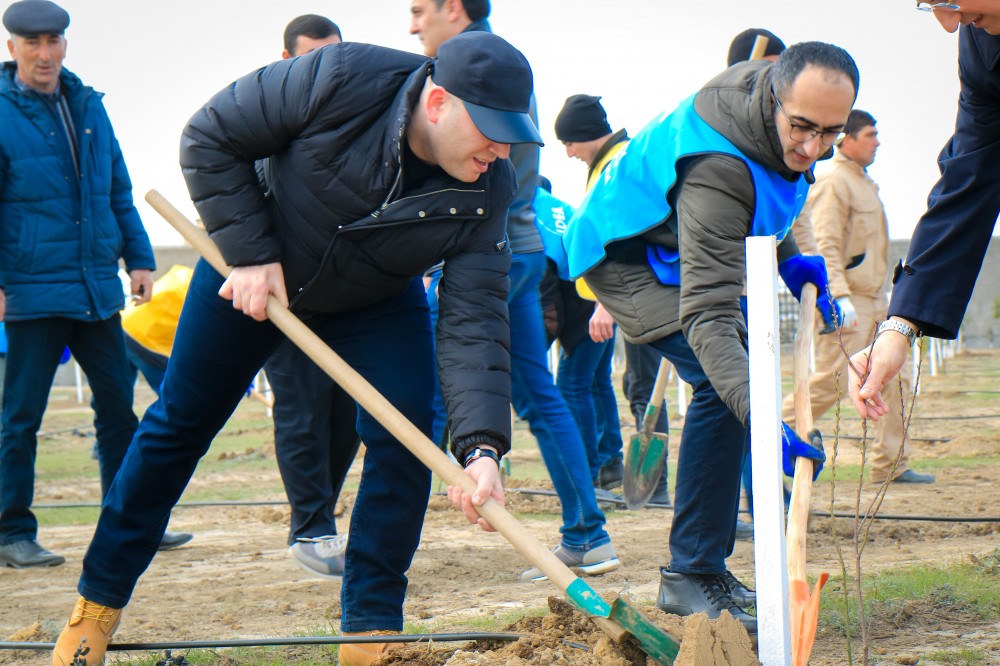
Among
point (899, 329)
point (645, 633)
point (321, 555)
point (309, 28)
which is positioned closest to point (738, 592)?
point (645, 633)

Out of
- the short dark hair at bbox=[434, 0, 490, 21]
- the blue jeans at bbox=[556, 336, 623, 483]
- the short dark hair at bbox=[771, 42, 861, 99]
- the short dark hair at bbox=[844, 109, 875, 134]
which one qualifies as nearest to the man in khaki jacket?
the short dark hair at bbox=[844, 109, 875, 134]

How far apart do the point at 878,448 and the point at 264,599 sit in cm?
387

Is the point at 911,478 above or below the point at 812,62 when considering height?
below

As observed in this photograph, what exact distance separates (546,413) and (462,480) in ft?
5.75

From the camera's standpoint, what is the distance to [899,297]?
8.36ft

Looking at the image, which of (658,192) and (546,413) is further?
(546,413)

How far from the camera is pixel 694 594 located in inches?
134

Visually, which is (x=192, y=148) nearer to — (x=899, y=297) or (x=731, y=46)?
(x=899, y=297)

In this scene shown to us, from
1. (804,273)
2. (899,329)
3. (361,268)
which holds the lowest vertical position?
(804,273)

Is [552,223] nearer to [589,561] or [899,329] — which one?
[589,561]

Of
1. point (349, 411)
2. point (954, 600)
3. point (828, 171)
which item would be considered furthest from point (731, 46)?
point (954, 600)

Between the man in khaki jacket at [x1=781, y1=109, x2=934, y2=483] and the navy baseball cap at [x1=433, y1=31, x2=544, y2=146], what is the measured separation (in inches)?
155

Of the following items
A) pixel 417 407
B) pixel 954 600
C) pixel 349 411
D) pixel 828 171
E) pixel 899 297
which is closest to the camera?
pixel 899 297

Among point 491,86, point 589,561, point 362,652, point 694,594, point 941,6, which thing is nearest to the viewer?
point 941,6
